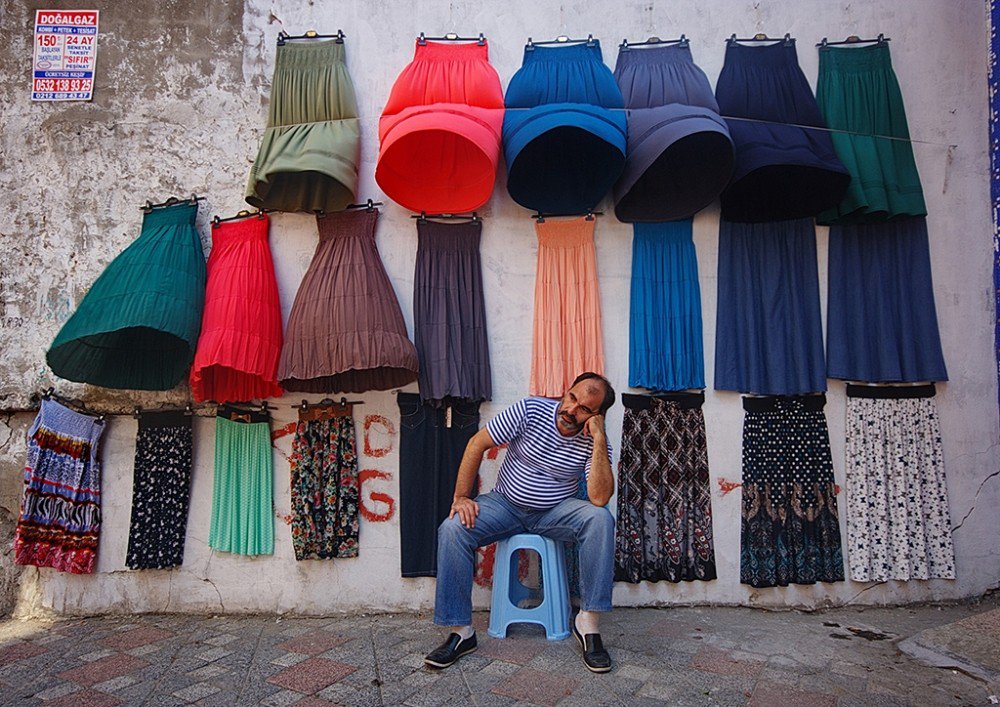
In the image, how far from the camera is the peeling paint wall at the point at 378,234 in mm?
3883

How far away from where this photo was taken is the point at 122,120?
415cm

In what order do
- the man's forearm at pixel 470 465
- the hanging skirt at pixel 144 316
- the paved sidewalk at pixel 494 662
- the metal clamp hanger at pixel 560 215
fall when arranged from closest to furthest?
the paved sidewalk at pixel 494 662, the man's forearm at pixel 470 465, the hanging skirt at pixel 144 316, the metal clamp hanger at pixel 560 215

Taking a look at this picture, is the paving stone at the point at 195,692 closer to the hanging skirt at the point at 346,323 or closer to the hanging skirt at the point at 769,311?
the hanging skirt at the point at 346,323

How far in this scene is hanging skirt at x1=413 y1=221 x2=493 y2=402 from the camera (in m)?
3.80

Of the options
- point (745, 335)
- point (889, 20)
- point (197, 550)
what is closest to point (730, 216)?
point (745, 335)

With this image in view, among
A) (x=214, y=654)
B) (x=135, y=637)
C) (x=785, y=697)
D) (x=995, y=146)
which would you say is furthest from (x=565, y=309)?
(x=135, y=637)

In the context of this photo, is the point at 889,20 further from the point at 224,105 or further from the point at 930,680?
the point at 224,105

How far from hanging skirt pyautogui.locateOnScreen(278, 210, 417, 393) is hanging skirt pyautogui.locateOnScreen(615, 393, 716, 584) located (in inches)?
52.2

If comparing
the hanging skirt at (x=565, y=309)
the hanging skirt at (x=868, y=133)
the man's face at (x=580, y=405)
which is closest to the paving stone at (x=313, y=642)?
the man's face at (x=580, y=405)

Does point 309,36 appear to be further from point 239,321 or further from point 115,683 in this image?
point 115,683

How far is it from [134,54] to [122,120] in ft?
1.36

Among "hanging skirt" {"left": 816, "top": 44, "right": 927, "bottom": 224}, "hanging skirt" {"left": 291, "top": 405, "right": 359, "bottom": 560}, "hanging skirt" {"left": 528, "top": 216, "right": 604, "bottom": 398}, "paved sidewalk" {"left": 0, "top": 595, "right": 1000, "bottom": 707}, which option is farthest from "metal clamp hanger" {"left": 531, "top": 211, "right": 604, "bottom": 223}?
"paved sidewalk" {"left": 0, "top": 595, "right": 1000, "bottom": 707}

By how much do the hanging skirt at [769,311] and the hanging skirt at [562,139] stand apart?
0.83 m

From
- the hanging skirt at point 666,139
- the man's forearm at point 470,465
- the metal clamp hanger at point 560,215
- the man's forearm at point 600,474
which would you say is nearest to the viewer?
the man's forearm at point 600,474
